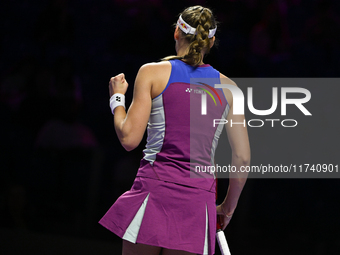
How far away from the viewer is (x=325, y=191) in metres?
4.23

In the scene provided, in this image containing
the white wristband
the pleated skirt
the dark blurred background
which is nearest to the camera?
the pleated skirt

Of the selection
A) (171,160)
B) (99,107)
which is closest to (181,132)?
(171,160)

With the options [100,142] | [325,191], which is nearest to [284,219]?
[325,191]

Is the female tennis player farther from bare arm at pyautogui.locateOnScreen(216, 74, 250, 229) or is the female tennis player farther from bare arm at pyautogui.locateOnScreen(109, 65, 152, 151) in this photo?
bare arm at pyautogui.locateOnScreen(216, 74, 250, 229)

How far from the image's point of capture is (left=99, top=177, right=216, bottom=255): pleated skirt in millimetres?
1396

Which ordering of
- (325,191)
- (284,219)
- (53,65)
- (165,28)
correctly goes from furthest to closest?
1. (165,28)
2. (53,65)
3. (325,191)
4. (284,219)

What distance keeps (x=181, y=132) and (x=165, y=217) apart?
0.29 m

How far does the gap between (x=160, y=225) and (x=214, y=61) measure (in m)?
3.07

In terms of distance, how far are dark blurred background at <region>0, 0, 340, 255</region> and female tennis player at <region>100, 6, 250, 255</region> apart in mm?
2232

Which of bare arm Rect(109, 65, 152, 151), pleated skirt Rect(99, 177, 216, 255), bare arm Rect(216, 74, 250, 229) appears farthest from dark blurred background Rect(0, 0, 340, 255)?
bare arm Rect(109, 65, 152, 151)

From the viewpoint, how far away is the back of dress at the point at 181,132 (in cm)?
142

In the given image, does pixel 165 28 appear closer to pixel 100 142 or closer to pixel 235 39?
pixel 235 39

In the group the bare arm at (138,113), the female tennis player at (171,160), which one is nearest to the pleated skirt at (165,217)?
the female tennis player at (171,160)

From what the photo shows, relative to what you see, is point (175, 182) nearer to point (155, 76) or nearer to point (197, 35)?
point (155, 76)
